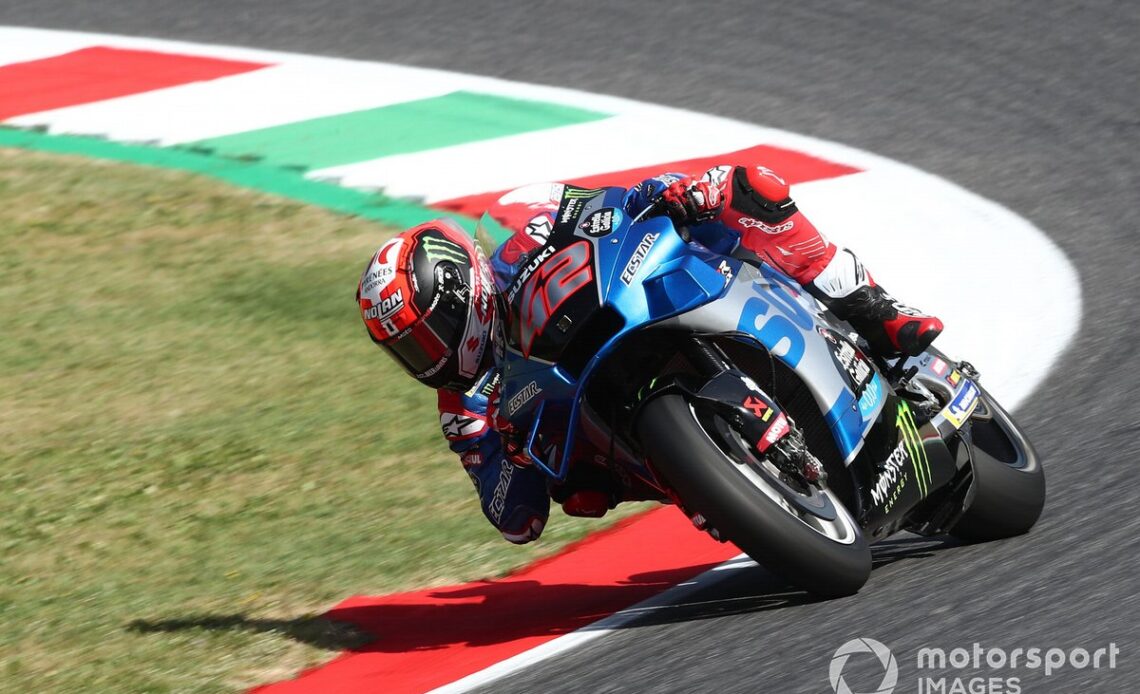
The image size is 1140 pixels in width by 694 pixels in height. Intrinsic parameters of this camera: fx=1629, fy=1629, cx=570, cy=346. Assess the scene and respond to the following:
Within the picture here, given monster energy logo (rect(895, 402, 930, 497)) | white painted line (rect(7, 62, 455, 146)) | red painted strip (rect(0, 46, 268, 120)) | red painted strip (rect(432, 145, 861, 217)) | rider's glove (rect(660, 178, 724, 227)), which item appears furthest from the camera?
red painted strip (rect(0, 46, 268, 120))

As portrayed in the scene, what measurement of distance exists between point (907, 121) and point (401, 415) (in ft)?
13.3

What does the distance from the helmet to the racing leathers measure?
171mm

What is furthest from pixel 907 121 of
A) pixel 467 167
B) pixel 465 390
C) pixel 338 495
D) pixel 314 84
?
pixel 465 390

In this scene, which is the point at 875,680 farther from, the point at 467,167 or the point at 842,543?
the point at 467,167

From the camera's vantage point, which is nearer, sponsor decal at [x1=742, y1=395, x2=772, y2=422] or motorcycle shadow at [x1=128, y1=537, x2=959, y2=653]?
sponsor decal at [x1=742, y1=395, x2=772, y2=422]

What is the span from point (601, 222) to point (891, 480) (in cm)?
109

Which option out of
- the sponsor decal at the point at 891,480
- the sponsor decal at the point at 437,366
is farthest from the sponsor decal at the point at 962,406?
the sponsor decal at the point at 437,366

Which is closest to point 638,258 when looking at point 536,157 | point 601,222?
point 601,222

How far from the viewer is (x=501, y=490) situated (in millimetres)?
4914

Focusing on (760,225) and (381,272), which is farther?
(760,225)

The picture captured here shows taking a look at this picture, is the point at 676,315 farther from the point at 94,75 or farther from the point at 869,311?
the point at 94,75

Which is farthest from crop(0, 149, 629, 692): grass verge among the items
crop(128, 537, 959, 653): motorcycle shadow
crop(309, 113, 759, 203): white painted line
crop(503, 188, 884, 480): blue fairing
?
crop(503, 188, 884, 480): blue fairing

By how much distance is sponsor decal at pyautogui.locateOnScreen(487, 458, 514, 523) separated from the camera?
4906 millimetres

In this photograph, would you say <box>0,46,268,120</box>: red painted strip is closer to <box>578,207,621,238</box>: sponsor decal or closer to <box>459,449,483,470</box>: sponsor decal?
<box>459,449,483,470</box>: sponsor decal
